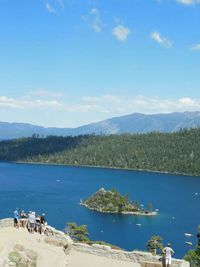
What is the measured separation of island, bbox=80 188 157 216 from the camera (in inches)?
6979

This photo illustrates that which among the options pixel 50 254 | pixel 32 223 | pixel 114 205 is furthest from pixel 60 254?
pixel 114 205

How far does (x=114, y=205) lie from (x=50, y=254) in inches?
6133

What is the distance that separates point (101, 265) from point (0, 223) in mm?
11155

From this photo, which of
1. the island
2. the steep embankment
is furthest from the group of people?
the island

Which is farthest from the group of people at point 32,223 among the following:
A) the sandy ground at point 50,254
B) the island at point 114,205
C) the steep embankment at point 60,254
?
the island at point 114,205

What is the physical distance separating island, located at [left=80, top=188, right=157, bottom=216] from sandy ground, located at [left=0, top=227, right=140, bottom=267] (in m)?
145

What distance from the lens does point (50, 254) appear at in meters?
26.5

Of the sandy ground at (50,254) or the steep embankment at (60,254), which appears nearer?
the steep embankment at (60,254)

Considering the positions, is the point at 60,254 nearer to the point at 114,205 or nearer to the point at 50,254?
the point at 50,254

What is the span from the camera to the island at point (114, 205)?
6979 inches

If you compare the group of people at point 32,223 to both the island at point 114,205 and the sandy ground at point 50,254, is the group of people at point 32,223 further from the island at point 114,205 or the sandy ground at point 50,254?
the island at point 114,205

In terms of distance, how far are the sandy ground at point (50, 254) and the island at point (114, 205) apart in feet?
476

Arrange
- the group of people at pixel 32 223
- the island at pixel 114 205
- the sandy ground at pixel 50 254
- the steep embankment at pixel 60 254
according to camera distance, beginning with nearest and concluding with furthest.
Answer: the steep embankment at pixel 60 254 < the sandy ground at pixel 50 254 < the group of people at pixel 32 223 < the island at pixel 114 205

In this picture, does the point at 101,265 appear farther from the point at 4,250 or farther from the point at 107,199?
the point at 107,199
